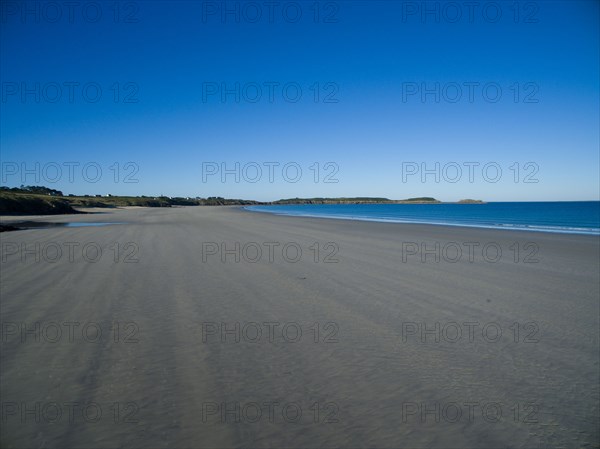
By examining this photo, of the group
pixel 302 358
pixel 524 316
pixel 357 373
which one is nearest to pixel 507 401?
pixel 357 373

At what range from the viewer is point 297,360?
4664mm

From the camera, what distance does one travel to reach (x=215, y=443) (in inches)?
120

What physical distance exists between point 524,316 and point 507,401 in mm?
3326

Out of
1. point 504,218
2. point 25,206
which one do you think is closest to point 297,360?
point 25,206

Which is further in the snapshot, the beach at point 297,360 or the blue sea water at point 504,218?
the blue sea water at point 504,218

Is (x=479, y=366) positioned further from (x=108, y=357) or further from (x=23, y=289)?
(x=23, y=289)

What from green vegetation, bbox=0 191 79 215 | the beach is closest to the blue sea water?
the beach

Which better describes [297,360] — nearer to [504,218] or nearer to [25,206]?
[25,206]

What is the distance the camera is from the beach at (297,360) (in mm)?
3254

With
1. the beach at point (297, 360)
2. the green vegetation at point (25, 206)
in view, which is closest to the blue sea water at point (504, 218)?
the beach at point (297, 360)

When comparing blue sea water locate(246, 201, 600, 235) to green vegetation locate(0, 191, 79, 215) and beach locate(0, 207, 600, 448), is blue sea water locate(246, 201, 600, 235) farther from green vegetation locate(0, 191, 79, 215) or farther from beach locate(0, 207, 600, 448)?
green vegetation locate(0, 191, 79, 215)

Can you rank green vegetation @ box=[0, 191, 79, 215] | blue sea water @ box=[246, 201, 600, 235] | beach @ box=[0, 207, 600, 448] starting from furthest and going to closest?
1. green vegetation @ box=[0, 191, 79, 215]
2. blue sea water @ box=[246, 201, 600, 235]
3. beach @ box=[0, 207, 600, 448]

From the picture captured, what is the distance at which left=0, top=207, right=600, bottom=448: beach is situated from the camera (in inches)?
128

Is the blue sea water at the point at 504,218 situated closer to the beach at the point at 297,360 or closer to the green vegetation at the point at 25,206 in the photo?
the beach at the point at 297,360
